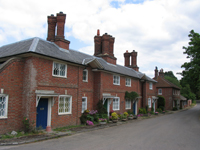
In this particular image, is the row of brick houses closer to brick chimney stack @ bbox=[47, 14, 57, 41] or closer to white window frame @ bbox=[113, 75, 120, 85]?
brick chimney stack @ bbox=[47, 14, 57, 41]

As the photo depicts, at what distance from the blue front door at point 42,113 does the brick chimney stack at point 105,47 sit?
443 inches

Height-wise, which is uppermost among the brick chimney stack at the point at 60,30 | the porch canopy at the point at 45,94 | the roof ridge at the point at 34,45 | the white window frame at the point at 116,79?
→ the brick chimney stack at the point at 60,30

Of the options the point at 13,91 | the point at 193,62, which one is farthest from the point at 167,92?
the point at 13,91

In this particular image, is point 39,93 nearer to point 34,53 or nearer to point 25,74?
point 25,74

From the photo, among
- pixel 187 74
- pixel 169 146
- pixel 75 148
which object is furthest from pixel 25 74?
pixel 187 74

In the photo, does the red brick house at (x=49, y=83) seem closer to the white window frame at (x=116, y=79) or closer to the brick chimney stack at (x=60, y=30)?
the brick chimney stack at (x=60, y=30)

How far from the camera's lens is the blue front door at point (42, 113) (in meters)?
11.6

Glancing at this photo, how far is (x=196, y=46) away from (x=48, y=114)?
20.6 m

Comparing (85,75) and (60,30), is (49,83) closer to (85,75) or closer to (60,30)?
(85,75)

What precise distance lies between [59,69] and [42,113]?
10.5 ft

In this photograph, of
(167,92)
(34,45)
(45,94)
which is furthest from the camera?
(167,92)

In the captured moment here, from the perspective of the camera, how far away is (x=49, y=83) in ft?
39.4

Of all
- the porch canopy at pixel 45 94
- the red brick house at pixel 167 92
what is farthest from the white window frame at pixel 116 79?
the red brick house at pixel 167 92

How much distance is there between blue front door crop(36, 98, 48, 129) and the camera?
11582 mm
